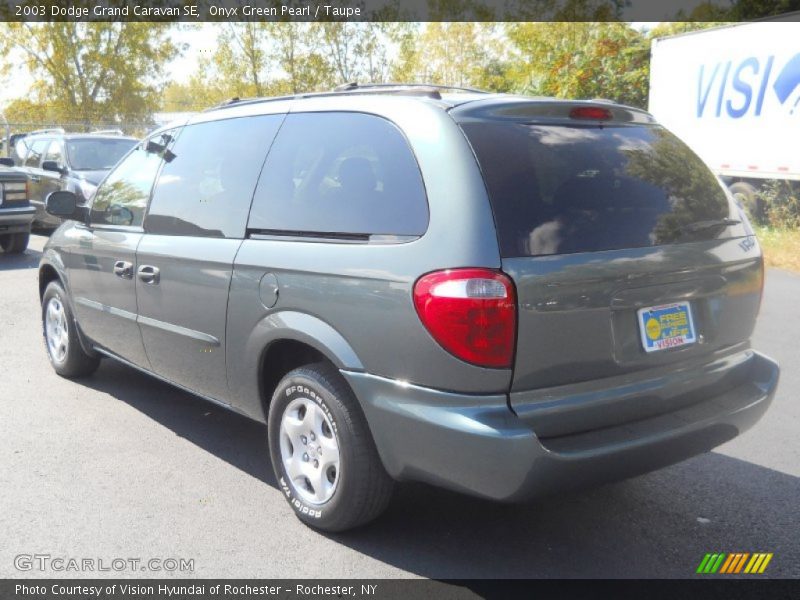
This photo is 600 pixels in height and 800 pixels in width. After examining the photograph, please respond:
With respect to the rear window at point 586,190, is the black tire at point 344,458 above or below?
below

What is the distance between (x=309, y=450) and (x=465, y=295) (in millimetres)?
1191

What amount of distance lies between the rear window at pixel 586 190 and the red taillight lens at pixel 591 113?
2.1 inches

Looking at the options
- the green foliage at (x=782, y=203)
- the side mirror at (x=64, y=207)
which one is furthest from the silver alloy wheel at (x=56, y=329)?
the green foliage at (x=782, y=203)

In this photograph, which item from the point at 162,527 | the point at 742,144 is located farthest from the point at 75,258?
the point at 742,144

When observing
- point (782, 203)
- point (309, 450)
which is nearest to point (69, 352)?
point (309, 450)

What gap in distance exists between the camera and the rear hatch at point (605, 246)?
3014 millimetres

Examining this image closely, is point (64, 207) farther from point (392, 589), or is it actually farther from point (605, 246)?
point (605, 246)

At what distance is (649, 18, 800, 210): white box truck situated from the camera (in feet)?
45.5

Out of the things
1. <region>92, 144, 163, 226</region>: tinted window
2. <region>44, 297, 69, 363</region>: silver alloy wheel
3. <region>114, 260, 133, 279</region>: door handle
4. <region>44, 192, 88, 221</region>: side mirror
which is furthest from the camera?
<region>44, 297, 69, 363</region>: silver alloy wheel

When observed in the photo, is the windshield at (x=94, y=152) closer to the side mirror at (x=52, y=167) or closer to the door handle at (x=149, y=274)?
A: the side mirror at (x=52, y=167)

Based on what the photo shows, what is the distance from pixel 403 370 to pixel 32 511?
2.03 metres

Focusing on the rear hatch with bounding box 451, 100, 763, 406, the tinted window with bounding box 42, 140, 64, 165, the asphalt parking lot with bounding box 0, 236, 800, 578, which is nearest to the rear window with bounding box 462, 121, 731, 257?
the rear hatch with bounding box 451, 100, 763, 406

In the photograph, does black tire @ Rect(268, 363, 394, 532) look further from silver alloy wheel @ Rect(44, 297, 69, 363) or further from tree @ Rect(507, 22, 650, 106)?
tree @ Rect(507, 22, 650, 106)

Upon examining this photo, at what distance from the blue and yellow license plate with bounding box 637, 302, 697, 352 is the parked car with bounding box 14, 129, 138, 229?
11535 mm
